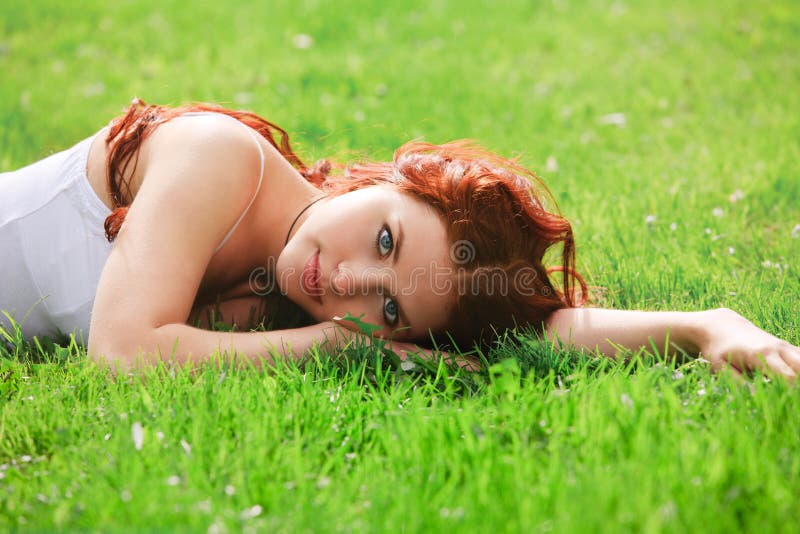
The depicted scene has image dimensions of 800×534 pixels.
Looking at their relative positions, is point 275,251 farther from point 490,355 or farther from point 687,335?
point 687,335

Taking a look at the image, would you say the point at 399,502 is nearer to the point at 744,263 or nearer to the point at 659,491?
the point at 659,491

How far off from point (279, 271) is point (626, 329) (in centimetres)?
122

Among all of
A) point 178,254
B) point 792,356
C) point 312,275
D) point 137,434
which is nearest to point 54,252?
point 178,254

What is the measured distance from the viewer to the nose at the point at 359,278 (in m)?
2.53

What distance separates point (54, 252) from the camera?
9.35 feet

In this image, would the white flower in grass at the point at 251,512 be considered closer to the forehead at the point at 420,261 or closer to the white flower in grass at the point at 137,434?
the white flower in grass at the point at 137,434

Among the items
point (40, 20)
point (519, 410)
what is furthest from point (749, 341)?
point (40, 20)

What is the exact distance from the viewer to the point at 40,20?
7.57 metres

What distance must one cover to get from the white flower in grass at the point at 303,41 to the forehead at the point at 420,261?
464 centimetres

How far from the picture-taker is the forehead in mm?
2518

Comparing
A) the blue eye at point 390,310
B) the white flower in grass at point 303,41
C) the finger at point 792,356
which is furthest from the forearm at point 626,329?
the white flower in grass at point 303,41

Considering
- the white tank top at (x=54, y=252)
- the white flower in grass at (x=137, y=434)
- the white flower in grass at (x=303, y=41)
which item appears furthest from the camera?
the white flower in grass at (x=303, y=41)

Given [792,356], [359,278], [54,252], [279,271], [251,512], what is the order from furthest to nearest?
1. [54,252]
2. [279,271]
3. [359,278]
4. [792,356]
5. [251,512]

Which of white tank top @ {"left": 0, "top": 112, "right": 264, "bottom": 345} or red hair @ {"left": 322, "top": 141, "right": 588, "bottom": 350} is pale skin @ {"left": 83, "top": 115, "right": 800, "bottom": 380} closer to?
red hair @ {"left": 322, "top": 141, "right": 588, "bottom": 350}
